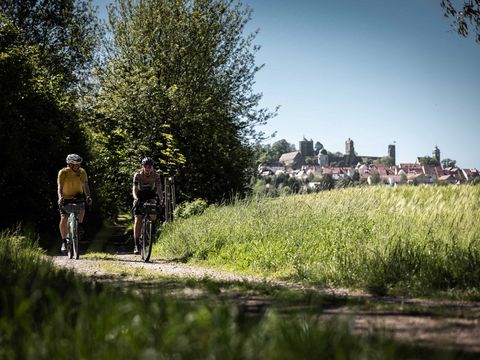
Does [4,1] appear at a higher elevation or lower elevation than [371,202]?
higher

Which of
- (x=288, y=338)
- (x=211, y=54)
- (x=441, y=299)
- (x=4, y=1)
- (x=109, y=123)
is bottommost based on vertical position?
(x=441, y=299)

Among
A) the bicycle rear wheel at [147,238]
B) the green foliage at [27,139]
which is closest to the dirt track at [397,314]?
the bicycle rear wheel at [147,238]

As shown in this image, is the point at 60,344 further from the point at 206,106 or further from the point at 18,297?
the point at 206,106

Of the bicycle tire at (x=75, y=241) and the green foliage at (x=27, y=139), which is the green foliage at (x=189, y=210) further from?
the bicycle tire at (x=75, y=241)

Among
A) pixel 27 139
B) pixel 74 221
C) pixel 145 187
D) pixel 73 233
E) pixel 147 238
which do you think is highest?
pixel 27 139

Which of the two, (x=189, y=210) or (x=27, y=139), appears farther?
(x=27, y=139)

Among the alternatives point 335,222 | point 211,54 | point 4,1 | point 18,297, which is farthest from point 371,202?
point 4,1

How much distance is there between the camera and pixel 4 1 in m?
33.2

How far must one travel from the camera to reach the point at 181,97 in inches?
975

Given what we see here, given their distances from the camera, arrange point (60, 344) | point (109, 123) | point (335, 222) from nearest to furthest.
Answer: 1. point (60, 344)
2. point (335, 222)
3. point (109, 123)

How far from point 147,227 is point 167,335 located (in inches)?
393

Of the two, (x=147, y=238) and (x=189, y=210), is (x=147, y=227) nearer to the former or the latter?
(x=147, y=238)

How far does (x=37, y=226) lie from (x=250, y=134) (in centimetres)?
1424

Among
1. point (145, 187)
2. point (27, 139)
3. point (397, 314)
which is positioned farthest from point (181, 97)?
point (397, 314)
